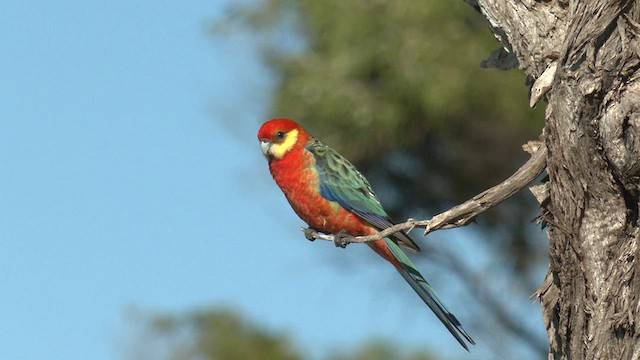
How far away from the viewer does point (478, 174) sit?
15.9 meters

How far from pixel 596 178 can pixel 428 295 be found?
2.02 meters

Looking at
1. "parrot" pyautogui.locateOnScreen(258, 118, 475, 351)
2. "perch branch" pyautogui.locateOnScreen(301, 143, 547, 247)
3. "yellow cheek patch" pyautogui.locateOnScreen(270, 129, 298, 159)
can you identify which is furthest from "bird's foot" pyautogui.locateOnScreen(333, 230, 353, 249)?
"perch branch" pyautogui.locateOnScreen(301, 143, 547, 247)

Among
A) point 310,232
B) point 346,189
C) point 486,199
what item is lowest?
point 486,199

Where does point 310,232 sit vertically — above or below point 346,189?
below

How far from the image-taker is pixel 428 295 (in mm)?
6176

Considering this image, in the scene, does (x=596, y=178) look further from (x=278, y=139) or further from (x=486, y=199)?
(x=278, y=139)

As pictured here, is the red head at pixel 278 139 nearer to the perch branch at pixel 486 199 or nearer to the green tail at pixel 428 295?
the green tail at pixel 428 295

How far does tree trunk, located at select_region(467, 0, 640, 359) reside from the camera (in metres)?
4.23

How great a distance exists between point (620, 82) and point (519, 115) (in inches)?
365

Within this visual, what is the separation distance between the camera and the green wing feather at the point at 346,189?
22.7 ft

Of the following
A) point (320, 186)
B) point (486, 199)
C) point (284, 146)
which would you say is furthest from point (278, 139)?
point (486, 199)

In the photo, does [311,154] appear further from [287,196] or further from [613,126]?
[613,126]

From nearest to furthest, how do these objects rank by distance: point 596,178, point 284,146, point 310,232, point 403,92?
point 596,178 < point 310,232 < point 284,146 < point 403,92

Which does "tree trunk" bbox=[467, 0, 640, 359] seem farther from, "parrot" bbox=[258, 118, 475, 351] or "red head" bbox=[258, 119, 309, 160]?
"red head" bbox=[258, 119, 309, 160]
